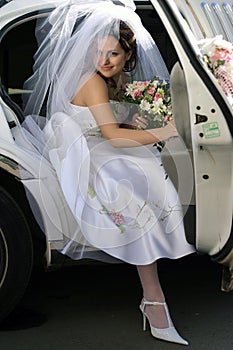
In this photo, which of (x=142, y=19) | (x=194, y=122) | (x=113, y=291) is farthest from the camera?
(x=113, y=291)

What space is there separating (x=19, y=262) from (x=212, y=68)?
1421 mm

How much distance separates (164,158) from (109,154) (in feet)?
0.96

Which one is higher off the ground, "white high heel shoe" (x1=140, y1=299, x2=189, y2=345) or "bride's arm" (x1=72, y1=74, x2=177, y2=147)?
"bride's arm" (x1=72, y1=74, x2=177, y2=147)

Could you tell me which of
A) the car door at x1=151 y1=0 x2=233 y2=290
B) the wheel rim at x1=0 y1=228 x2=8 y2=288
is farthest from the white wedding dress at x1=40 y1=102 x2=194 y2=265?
the wheel rim at x1=0 y1=228 x2=8 y2=288

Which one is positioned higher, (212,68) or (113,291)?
(212,68)

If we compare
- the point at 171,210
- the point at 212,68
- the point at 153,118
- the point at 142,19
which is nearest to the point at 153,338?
the point at 171,210

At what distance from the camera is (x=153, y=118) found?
402cm

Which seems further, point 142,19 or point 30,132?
point 142,19

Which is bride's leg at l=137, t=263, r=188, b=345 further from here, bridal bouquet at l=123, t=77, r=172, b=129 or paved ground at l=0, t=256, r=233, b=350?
bridal bouquet at l=123, t=77, r=172, b=129

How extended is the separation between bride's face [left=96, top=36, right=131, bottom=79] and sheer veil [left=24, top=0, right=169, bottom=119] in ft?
0.10

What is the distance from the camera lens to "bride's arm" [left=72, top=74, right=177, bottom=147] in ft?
12.9

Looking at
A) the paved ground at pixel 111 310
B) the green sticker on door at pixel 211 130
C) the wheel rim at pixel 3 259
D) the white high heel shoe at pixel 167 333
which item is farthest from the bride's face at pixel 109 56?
the paved ground at pixel 111 310

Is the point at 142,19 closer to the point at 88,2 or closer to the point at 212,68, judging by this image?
the point at 88,2

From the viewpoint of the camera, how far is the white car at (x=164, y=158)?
3.60m
